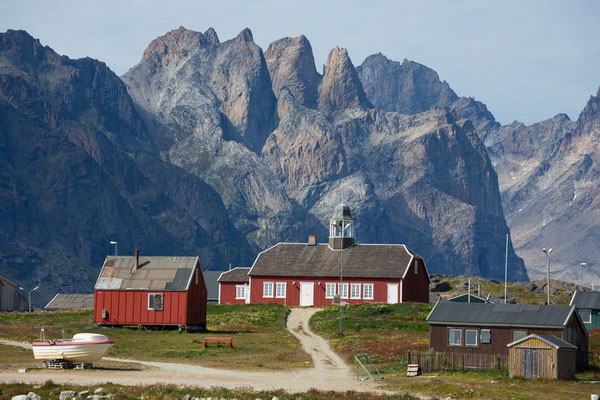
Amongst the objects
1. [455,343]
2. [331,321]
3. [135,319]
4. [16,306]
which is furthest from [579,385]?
[16,306]

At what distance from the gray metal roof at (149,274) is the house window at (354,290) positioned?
30.0 m

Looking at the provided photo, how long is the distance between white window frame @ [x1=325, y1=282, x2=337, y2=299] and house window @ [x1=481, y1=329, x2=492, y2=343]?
1968 inches

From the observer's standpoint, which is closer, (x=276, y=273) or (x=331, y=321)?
(x=331, y=321)

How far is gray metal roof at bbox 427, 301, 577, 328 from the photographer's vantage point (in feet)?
194

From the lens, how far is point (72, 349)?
53.8m

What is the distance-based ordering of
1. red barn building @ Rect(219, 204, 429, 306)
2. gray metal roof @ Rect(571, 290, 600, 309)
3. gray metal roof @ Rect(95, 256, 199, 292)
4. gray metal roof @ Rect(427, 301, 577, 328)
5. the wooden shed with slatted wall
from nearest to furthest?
the wooden shed with slatted wall < gray metal roof @ Rect(427, 301, 577, 328) < gray metal roof @ Rect(95, 256, 199, 292) < gray metal roof @ Rect(571, 290, 600, 309) < red barn building @ Rect(219, 204, 429, 306)

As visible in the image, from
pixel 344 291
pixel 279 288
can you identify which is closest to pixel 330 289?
pixel 344 291

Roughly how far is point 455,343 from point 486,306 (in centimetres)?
337

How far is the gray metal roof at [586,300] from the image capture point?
92250 millimetres

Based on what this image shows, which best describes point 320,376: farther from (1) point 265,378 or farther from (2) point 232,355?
(2) point 232,355

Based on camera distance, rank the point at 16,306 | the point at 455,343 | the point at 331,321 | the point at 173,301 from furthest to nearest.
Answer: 1. the point at 16,306
2. the point at 331,321
3. the point at 173,301
4. the point at 455,343

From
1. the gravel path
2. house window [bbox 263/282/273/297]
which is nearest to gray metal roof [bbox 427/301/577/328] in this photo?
the gravel path

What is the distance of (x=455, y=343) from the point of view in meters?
61.0

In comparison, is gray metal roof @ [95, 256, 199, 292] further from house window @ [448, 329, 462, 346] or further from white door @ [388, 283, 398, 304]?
white door @ [388, 283, 398, 304]
